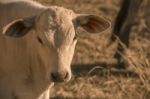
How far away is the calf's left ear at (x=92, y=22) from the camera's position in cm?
556

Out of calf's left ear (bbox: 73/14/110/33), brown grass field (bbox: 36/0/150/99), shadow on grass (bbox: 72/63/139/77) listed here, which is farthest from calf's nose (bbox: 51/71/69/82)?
shadow on grass (bbox: 72/63/139/77)

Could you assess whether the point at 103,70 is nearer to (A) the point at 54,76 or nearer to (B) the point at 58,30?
(B) the point at 58,30

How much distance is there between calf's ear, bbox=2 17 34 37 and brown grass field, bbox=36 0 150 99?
1.65m

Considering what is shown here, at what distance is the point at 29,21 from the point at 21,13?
1.36 feet

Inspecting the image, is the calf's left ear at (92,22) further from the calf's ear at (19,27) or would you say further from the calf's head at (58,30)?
the calf's ear at (19,27)

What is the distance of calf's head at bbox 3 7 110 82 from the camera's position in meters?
5.17

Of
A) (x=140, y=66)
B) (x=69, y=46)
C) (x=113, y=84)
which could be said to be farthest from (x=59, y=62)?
(x=113, y=84)

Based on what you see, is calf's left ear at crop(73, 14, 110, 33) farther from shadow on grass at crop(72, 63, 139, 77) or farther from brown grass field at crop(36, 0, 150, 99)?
shadow on grass at crop(72, 63, 139, 77)

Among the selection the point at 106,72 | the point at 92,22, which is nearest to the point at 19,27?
the point at 92,22

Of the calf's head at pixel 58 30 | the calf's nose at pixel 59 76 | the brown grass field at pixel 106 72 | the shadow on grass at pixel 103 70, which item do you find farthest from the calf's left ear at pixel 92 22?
the shadow on grass at pixel 103 70

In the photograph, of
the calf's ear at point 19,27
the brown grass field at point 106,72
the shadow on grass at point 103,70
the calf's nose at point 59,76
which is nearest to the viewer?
the calf's nose at point 59,76

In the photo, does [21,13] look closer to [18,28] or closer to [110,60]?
[18,28]

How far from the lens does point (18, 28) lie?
18.1 ft

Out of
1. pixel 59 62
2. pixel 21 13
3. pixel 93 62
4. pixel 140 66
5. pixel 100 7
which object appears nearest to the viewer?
pixel 59 62
